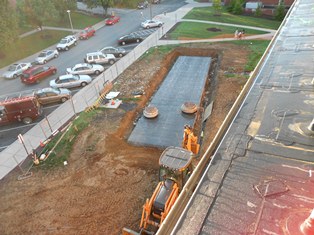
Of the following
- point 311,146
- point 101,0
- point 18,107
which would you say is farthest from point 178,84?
point 101,0

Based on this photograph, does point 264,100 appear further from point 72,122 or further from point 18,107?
point 18,107

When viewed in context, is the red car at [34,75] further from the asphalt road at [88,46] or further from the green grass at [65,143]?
the green grass at [65,143]

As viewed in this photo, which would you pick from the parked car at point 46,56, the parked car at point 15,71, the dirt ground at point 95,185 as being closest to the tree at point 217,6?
the parked car at point 46,56

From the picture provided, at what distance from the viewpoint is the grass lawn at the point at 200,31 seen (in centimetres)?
3938

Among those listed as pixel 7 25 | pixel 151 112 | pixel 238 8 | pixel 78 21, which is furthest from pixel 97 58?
pixel 238 8

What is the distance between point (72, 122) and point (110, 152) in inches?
210

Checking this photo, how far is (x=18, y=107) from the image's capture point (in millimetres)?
21484

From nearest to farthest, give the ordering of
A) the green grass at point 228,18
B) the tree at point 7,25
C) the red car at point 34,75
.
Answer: the red car at point 34,75, the tree at point 7,25, the green grass at point 228,18

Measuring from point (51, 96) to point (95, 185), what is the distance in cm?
1254

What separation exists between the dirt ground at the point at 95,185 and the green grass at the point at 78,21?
32624mm

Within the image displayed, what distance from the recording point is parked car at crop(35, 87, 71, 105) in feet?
79.9

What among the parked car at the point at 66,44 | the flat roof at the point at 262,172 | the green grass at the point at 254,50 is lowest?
the green grass at the point at 254,50

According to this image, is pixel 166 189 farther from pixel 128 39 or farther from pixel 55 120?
pixel 128 39

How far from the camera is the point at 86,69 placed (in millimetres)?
29656
